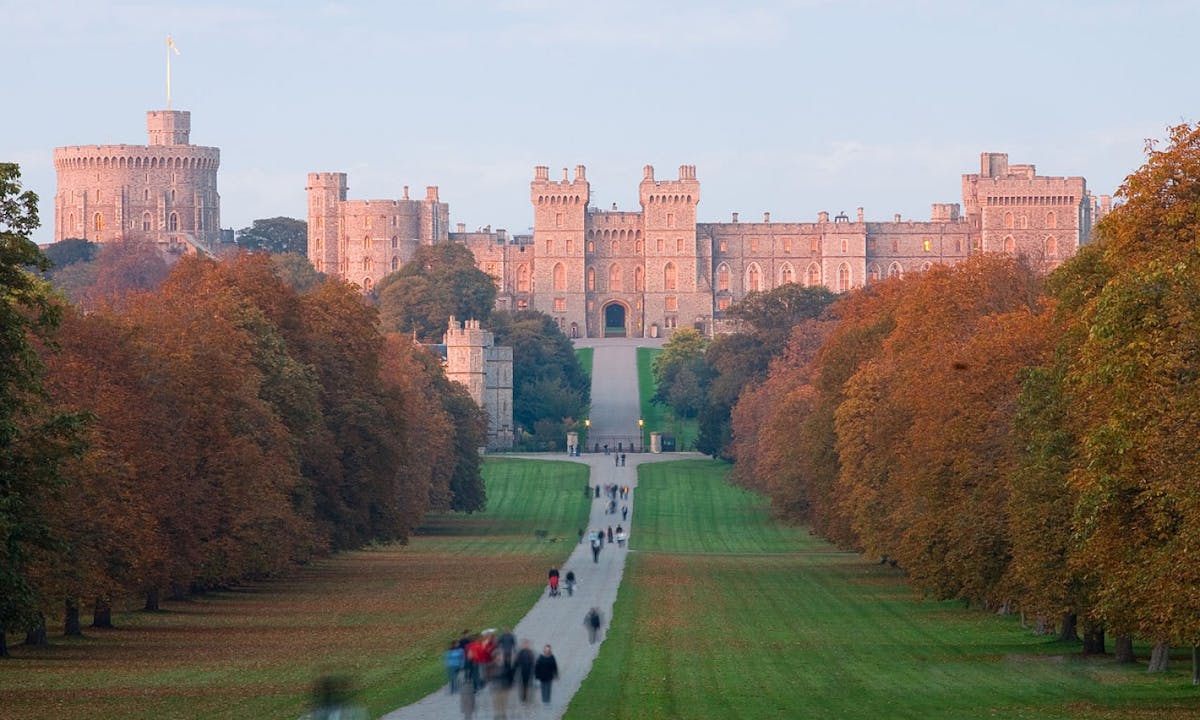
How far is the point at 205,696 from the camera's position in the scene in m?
24.0

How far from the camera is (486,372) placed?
105m

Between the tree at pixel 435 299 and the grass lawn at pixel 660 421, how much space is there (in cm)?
965

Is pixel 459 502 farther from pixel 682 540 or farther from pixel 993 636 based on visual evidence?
pixel 993 636

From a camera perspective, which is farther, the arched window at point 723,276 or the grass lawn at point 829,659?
the arched window at point 723,276

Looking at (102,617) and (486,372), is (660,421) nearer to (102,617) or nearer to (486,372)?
(486,372)

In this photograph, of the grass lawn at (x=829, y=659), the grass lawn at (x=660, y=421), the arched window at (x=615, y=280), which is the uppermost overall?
the arched window at (x=615, y=280)

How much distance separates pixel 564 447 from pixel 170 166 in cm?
6446

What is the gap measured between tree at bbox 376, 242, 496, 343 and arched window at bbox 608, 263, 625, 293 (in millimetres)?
26279

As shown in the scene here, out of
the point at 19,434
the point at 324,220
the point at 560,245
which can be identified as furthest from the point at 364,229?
the point at 19,434

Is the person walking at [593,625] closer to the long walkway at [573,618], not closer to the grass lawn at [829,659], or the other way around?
the long walkway at [573,618]

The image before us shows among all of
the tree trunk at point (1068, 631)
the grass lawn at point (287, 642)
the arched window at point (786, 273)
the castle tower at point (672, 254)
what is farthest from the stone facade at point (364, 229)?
the tree trunk at point (1068, 631)

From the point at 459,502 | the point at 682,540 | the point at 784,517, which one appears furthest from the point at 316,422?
the point at 459,502

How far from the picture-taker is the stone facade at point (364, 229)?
156 metres

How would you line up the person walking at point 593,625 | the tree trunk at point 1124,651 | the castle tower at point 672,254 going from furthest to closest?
the castle tower at point 672,254 < the person walking at point 593,625 < the tree trunk at point 1124,651
